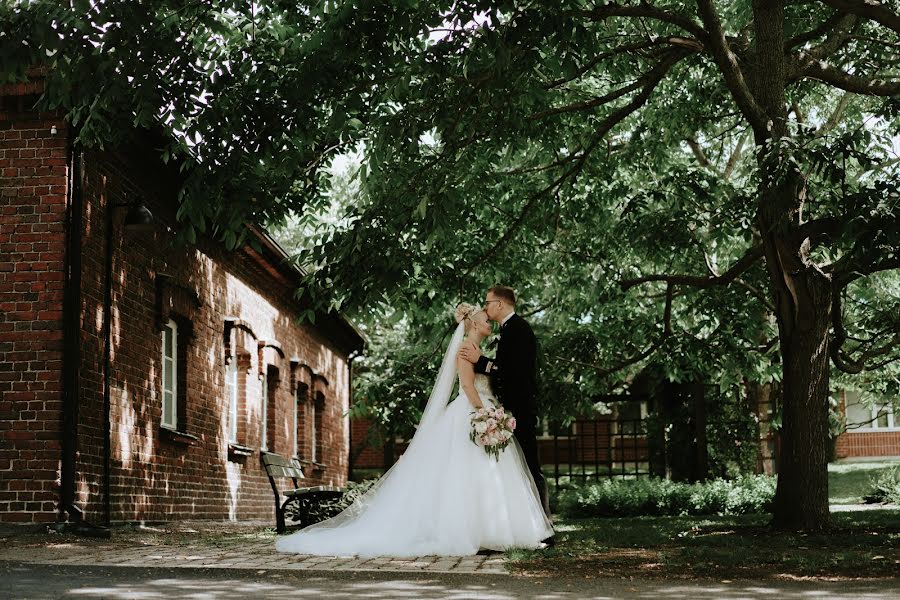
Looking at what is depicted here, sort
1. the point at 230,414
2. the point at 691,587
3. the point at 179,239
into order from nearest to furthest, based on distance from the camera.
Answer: the point at 691,587 → the point at 179,239 → the point at 230,414

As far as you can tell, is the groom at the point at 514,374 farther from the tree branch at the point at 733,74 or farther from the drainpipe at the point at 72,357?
the drainpipe at the point at 72,357

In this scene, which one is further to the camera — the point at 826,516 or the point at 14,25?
the point at 826,516

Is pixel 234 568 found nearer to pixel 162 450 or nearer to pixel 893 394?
pixel 162 450

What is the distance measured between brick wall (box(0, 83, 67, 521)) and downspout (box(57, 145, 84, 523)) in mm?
67

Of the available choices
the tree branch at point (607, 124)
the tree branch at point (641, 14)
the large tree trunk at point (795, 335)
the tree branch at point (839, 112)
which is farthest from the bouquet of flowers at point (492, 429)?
the tree branch at point (839, 112)

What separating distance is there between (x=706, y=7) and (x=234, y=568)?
7236 mm

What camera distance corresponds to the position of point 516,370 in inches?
392

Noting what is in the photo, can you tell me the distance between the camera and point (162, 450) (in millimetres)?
13531

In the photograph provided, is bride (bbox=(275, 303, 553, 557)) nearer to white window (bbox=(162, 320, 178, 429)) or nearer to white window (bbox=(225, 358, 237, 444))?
white window (bbox=(162, 320, 178, 429))

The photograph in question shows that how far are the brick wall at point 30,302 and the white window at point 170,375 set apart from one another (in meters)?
3.43

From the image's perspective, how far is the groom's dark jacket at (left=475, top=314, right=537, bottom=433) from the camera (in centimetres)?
985

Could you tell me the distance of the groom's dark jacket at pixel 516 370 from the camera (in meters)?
9.85

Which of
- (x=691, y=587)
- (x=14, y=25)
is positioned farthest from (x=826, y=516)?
(x=14, y=25)

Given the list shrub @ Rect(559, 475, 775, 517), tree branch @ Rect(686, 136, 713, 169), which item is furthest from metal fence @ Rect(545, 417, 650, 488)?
tree branch @ Rect(686, 136, 713, 169)
